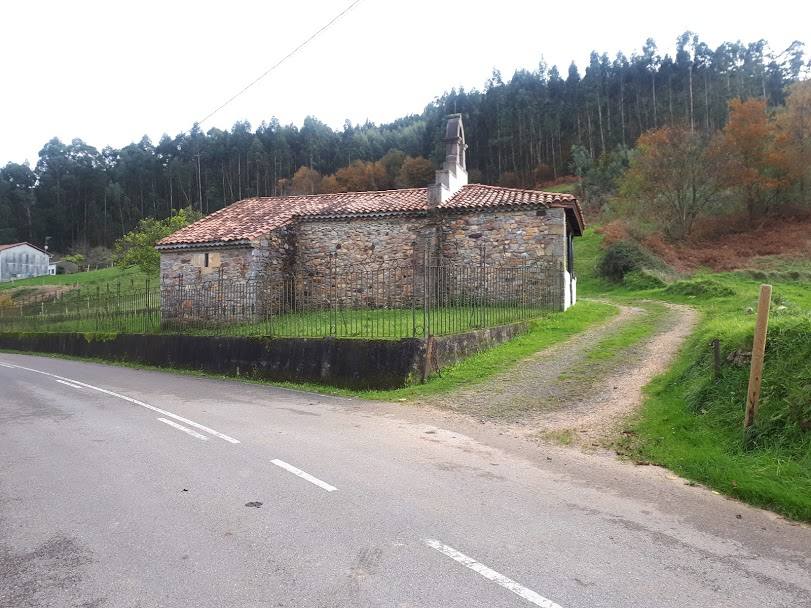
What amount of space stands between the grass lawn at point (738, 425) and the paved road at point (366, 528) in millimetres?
303

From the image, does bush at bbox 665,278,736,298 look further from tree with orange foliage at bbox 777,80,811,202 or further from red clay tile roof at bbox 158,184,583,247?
tree with orange foliage at bbox 777,80,811,202

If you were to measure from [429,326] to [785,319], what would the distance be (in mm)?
6184

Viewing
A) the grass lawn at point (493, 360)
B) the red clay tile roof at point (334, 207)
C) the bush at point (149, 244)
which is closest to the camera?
the grass lawn at point (493, 360)

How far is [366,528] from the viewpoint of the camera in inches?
163

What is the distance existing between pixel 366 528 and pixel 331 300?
52.4 feet

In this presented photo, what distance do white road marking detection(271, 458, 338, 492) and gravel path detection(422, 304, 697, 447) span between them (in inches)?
125

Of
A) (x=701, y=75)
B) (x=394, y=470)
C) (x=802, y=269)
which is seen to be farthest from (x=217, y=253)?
(x=701, y=75)

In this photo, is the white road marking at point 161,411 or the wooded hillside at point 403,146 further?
the wooded hillside at point 403,146

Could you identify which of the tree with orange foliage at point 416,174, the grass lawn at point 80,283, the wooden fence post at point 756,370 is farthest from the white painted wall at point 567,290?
the tree with orange foliage at point 416,174

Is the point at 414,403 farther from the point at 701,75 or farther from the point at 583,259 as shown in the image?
the point at 701,75

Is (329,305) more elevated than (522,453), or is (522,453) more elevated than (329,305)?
(329,305)

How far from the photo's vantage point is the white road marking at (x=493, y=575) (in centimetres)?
311

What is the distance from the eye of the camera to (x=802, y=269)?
2497cm

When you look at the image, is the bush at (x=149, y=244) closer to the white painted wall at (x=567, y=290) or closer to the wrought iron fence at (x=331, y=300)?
the wrought iron fence at (x=331, y=300)
